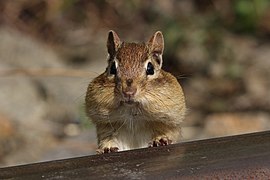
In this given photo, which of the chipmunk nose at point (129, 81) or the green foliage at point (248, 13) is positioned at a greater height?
the green foliage at point (248, 13)

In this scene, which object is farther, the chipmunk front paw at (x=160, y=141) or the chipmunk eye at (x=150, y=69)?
the chipmunk eye at (x=150, y=69)

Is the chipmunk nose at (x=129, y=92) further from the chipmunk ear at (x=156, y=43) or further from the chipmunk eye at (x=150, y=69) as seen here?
the chipmunk ear at (x=156, y=43)

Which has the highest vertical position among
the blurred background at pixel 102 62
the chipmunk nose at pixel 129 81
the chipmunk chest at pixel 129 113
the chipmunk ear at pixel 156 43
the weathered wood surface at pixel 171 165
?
the blurred background at pixel 102 62

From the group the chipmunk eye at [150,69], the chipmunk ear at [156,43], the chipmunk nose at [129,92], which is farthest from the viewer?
the chipmunk ear at [156,43]

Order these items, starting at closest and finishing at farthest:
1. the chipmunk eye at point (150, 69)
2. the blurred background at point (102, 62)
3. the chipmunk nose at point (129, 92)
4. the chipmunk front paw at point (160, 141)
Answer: the chipmunk nose at point (129, 92) < the chipmunk front paw at point (160, 141) < the chipmunk eye at point (150, 69) < the blurred background at point (102, 62)

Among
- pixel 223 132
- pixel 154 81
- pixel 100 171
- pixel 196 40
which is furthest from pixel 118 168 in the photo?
pixel 196 40

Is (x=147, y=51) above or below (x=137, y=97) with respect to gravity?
above

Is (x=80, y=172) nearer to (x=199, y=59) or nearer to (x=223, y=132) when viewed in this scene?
(x=223, y=132)

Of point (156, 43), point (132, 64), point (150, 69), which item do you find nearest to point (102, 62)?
point (156, 43)

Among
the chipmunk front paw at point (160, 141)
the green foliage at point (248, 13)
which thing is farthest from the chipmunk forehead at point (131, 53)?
the green foliage at point (248, 13)
